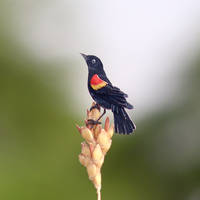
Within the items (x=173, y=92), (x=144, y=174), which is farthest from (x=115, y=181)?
(x=173, y=92)

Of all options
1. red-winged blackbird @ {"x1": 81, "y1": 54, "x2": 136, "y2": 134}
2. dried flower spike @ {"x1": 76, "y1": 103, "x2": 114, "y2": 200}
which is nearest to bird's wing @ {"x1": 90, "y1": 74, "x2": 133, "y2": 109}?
red-winged blackbird @ {"x1": 81, "y1": 54, "x2": 136, "y2": 134}

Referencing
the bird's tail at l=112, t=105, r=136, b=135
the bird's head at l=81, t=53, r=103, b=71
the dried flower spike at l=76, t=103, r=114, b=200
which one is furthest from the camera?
the bird's head at l=81, t=53, r=103, b=71

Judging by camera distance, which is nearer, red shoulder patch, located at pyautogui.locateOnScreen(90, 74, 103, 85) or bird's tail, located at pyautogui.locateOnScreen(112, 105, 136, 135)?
bird's tail, located at pyautogui.locateOnScreen(112, 105, 136, 135)

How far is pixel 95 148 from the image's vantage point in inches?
51.3

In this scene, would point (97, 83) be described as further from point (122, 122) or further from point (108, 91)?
point (122, 122)

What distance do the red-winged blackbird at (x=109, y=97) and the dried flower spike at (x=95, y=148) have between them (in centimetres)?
4

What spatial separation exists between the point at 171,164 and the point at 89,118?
331 inches

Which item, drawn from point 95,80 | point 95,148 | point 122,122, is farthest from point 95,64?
point 95,148

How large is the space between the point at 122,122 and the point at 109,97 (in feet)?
0.37

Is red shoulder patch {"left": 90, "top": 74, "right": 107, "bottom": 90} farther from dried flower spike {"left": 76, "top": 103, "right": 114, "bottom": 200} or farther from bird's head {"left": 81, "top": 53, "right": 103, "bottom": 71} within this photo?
dried flower spike {"left": 76, "top": 103, "right": 114, "bottom": 200}

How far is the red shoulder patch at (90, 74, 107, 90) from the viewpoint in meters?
1.54

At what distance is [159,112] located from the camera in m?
9.97

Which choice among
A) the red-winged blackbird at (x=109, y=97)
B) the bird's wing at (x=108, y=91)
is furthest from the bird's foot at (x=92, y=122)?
the bird's wing at (x=108, y=91)

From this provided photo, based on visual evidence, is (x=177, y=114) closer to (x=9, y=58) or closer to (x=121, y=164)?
(x=121, y=164)
